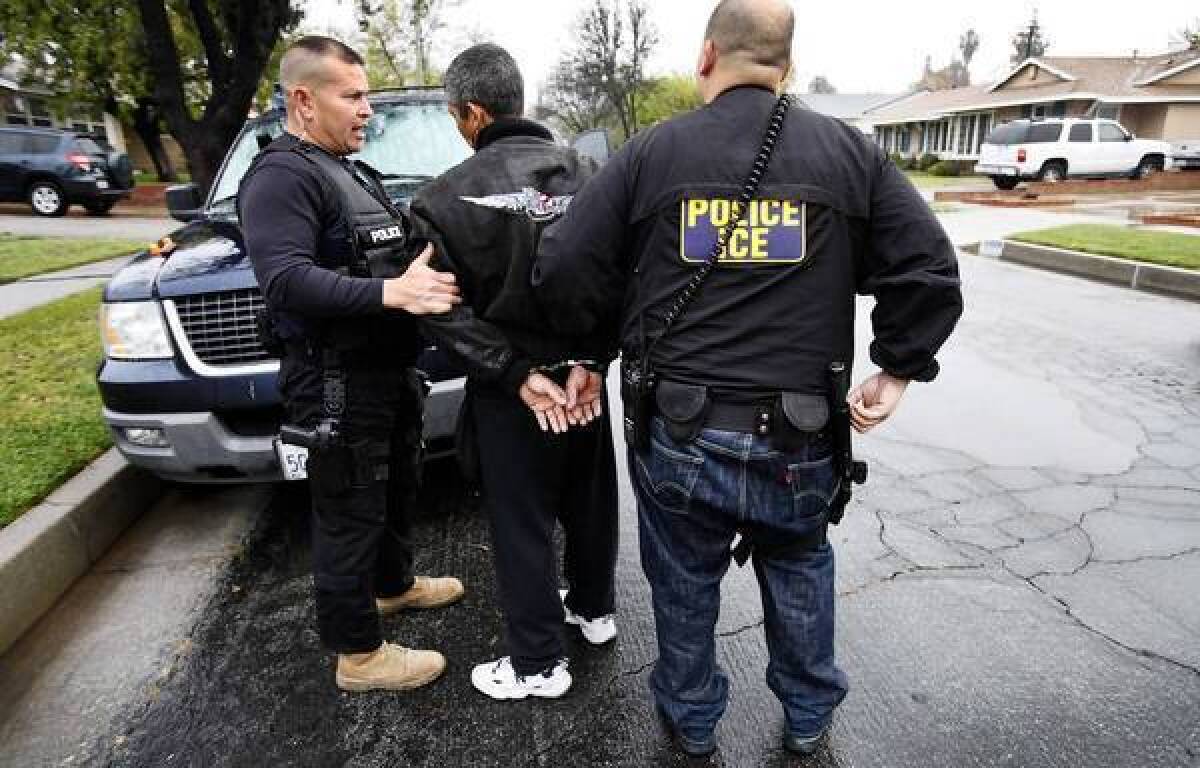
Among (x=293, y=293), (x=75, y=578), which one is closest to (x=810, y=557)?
(x=293, y=293)

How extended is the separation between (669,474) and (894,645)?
1.35 metres

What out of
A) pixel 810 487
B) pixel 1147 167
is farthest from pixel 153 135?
pixel 1147 167

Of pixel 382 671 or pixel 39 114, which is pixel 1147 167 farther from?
pixel 39 114

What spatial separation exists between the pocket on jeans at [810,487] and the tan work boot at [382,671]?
1390mm

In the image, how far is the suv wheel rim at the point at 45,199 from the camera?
17.5m

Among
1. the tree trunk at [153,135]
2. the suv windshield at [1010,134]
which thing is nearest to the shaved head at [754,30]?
the suv windshield at [1010,134]

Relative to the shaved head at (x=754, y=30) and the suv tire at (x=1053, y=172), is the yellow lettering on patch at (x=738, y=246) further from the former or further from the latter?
the suv tire at (x=1053, y=172)

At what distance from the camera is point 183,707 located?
8.11 ft

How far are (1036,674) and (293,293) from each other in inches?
102

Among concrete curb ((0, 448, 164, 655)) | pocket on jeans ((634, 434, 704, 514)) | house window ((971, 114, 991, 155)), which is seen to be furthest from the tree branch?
house window ((971, 114, 991, 155))

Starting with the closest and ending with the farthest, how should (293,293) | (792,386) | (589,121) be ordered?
(792,386), (293,293), (589,121)

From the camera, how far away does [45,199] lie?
57.7 feet

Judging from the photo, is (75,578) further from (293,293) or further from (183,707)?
(293,293)

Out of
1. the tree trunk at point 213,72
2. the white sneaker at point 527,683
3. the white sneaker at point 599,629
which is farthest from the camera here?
the tree trunk at point 213,72
